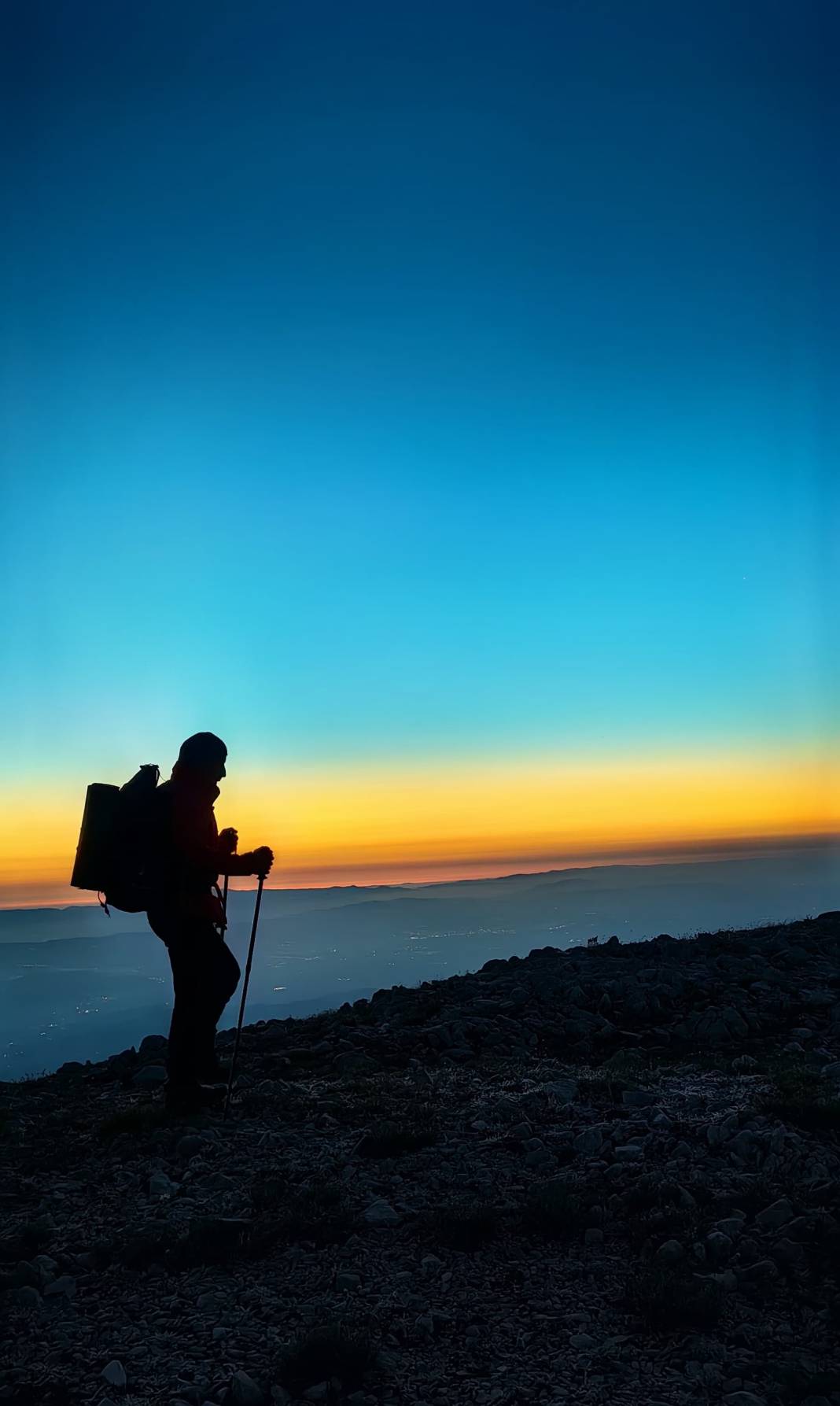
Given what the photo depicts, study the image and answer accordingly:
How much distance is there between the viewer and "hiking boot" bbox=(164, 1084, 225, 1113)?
8.97 m

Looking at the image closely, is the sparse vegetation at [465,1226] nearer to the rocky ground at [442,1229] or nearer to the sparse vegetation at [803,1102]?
the rocky ground at [442,1229]

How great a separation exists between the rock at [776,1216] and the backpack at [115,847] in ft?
17.8

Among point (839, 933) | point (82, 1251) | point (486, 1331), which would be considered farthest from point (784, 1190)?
point (839, 933)

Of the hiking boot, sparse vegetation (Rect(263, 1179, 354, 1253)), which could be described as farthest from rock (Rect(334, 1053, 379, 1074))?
sparse vegetation (Rect(263, 1179, 354, 1253))

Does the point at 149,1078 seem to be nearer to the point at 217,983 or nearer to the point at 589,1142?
the point at 217,983

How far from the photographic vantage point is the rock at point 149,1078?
35.1 feet

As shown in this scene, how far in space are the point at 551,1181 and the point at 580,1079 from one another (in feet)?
8.89

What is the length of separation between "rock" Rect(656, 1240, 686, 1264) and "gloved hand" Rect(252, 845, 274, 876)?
14.8ft

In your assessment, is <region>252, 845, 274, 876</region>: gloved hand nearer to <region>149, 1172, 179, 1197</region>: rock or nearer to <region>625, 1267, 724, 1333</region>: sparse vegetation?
<region>149, 1172, 179, 1197</region>: rock

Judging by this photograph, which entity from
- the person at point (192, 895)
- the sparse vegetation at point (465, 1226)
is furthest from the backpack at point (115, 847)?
the sparse vegetation at point (465, 1226)

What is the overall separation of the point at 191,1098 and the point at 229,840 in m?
2.37

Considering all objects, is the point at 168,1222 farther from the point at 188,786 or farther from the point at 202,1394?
the point at 188,786

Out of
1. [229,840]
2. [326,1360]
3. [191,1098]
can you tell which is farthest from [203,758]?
[326,1360]

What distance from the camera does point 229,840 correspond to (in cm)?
934
